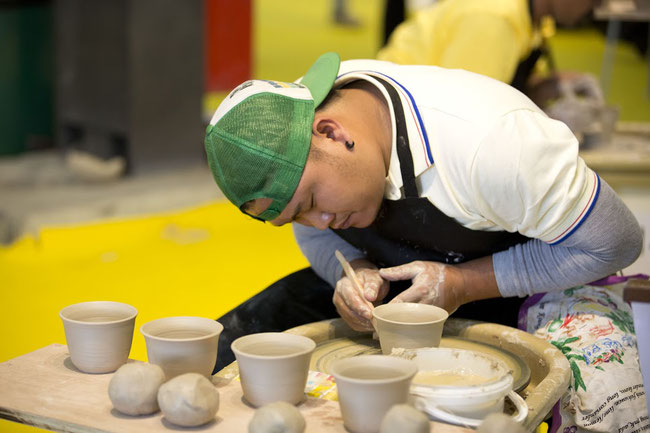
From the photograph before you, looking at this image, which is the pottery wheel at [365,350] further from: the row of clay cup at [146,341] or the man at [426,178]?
the row of clay cup at [146,341]

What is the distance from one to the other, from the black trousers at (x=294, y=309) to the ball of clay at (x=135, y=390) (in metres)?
0.60

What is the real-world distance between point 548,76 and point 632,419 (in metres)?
2.59

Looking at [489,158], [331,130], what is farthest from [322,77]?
[489,158]

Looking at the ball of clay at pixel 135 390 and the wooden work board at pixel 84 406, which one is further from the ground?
the ball of clay at pixel 135 390

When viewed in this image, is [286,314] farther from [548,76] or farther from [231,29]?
[231,29]

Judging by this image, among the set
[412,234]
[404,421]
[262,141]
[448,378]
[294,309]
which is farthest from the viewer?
[294,309]

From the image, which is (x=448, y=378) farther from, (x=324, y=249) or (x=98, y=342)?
(x=324, y=249)

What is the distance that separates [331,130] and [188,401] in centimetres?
62

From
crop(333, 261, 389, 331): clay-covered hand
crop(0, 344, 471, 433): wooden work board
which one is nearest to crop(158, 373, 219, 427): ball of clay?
crop(0, 344, 471, 433): wooden work board

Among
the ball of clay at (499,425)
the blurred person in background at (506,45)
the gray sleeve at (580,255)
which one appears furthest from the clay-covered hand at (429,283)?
the blurred person in background at (506,45)

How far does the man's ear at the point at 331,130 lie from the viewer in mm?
1596

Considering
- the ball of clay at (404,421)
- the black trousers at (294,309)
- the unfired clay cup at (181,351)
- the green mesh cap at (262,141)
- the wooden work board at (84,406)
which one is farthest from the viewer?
the black trousers at (294,309)

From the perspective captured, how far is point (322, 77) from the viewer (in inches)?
67.5

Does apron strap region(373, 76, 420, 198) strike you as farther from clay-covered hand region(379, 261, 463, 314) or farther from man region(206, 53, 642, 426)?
clay-covered hand region(379, 261, 463, 314)
